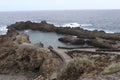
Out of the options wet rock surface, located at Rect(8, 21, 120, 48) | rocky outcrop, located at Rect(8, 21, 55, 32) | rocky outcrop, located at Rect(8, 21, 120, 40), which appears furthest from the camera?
rocky outcrop, located at Rect(8, 21, 55, 32)

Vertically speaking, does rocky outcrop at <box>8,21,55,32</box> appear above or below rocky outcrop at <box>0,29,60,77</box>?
below

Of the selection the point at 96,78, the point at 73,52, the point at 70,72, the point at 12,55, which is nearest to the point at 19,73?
the point at 12,55

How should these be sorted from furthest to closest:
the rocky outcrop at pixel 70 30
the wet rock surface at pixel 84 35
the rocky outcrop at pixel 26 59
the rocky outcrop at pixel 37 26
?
the rocky outcrop at pixel 37 26, the rocky outcrop at pixel 70 30, the wet rock surface at pixel 84 35, the rocky outcrop at pixel 26 59

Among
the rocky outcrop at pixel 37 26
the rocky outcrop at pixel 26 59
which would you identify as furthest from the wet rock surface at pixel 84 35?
the rocky outcrop at pixel 26 59

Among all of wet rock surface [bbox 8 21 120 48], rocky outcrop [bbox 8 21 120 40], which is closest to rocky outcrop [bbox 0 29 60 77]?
wet rock surface [bbox 8 21 120 48]

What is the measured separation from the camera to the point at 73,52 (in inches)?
1346

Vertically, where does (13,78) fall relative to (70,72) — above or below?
below

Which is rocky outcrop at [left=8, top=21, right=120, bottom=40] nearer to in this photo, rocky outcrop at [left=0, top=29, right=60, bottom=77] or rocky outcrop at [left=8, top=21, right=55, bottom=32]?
rocky outcrop at [left=8, top=21, right=55, bottom=32]

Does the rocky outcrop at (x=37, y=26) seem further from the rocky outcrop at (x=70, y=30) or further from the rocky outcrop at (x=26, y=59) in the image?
the rocky outcrop at (x=26, y=59)

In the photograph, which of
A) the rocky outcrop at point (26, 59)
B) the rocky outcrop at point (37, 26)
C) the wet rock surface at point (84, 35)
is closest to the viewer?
the rocky outcrop at point (26, 59)

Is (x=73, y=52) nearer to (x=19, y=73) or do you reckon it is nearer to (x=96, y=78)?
(x=19, y=73)

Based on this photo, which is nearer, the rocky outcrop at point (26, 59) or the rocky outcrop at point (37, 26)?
the rocky outcrop at point (26, 59)

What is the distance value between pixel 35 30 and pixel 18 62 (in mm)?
44907

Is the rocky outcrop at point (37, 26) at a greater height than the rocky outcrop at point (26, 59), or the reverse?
the rocky outcrop at point (26, 59)
